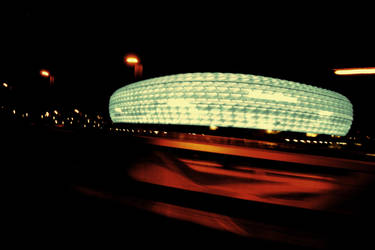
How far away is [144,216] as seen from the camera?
0.58 m

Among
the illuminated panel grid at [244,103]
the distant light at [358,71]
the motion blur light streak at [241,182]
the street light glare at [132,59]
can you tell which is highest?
the street light glare at [132,59]

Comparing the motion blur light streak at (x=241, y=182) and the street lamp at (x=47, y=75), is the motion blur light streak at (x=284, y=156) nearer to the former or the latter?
the motion blur light streak at (x=241, y=182)

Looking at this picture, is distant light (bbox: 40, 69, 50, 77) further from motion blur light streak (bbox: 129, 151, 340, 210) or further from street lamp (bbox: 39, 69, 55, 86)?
motion blur light streak (bbox: 129, 151, 340, 210)

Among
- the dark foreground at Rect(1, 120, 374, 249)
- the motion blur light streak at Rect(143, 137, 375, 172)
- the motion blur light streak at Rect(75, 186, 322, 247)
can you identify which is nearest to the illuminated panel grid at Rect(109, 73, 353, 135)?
the motion blur light streak at Rect(143, 137, 375, 172)

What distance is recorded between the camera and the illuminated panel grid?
9.16 feet

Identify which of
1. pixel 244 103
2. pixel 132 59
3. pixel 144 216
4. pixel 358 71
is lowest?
pixel 144 216

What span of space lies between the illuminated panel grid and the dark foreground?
7.39ft

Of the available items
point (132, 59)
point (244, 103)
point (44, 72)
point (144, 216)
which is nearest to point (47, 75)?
point (44, 72)

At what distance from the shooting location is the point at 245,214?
0.59 m

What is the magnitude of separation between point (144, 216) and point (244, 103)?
2553mm

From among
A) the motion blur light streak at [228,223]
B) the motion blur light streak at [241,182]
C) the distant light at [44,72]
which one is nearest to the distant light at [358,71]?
the motion blur light streak at [241,182]

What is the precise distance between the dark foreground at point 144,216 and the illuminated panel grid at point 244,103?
7.39 feet

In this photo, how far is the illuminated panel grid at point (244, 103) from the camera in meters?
2.79

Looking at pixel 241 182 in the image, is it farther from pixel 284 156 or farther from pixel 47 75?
pixel 47 75
